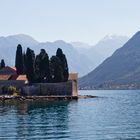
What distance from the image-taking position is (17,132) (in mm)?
57938

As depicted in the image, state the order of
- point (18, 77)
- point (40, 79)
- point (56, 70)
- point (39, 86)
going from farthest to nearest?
point (18, 77)
point (39, 86)
point (40, 79)
point (56, 70)

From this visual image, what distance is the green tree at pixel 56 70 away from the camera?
14288 cm

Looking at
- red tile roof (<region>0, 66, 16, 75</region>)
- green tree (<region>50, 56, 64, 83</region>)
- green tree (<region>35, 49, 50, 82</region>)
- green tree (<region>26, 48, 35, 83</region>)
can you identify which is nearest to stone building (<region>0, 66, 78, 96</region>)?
green tree (<region>50, 56, 64, 83</region>)

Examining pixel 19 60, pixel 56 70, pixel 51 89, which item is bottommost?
pixel 51 89

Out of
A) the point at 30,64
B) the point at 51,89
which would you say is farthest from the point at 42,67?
the point at 51,89

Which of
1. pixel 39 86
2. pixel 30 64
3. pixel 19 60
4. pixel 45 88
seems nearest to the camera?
pixel 30 64

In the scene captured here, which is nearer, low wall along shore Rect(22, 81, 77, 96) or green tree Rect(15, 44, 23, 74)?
low wall along shore Rect(22, 81, 77, 96)

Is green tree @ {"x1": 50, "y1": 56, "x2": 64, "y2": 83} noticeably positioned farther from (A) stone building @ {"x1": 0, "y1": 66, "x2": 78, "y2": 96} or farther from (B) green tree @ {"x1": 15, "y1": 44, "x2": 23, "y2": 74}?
(B) green tree @ {"x1": 15, "y1": 44, "x2": 23, "y2": 74}

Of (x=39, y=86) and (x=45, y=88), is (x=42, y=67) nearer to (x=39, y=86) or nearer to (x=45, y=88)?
(x=39, y=86)

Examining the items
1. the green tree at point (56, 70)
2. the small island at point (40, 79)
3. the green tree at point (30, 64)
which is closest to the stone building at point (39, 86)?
the small island at point (40, 79)

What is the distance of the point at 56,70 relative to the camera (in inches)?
5635

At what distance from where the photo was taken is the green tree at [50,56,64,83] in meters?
143

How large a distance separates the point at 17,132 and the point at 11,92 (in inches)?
3393

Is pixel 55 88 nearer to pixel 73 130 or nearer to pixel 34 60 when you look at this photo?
pixel 34 60
